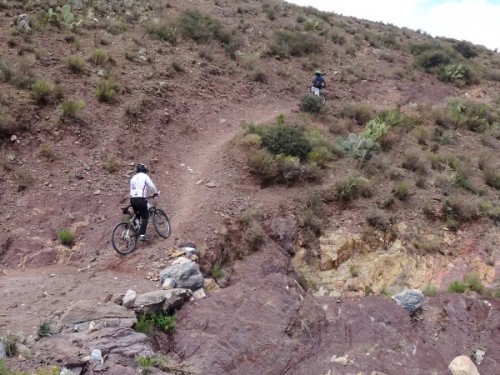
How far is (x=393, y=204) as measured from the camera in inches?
507

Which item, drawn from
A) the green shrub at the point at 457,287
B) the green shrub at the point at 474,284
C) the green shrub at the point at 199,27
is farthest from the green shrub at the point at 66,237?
the green shrub at the point at 199,27

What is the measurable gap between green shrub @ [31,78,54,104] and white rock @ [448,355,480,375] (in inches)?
423

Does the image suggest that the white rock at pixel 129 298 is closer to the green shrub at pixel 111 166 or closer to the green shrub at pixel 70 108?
the green shrub at pixel 111 166

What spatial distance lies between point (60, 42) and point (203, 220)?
28.3 ft

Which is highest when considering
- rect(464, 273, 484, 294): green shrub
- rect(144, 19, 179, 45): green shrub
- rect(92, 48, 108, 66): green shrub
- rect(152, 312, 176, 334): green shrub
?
rect(144, 19, 179, 45): green shrub

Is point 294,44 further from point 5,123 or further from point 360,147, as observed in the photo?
point 5,123

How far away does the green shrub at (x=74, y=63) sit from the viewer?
47.6ft

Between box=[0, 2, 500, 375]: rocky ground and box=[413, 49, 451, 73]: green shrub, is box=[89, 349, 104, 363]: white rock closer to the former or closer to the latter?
box=[0, 2, 500, 375]: rocky ground

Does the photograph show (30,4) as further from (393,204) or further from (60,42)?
(393,204)

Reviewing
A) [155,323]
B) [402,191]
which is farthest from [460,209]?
[155,323]

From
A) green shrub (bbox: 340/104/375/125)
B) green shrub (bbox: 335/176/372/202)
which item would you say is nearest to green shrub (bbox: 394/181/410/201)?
green shrub (bbox: 335/176/372/202)

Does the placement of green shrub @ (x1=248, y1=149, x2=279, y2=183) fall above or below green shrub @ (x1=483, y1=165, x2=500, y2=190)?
below

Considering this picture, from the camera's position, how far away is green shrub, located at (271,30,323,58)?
70.0 feet

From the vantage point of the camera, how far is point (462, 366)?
327 inches
